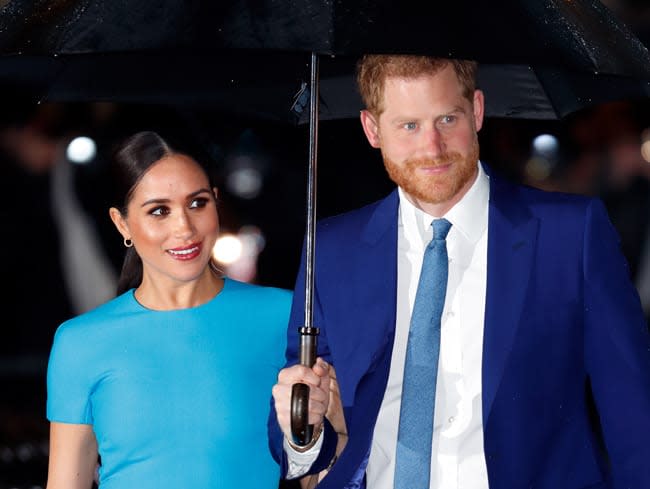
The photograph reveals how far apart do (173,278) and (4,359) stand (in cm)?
396

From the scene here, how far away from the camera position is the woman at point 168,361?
3988mm

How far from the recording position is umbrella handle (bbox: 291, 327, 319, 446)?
338cm

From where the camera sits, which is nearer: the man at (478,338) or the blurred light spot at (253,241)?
the man at (478,338)

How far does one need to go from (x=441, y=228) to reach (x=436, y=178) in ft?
0.52

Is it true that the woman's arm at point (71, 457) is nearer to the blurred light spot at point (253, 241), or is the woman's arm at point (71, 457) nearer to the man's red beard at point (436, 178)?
the man's red beard at point (436, 178)

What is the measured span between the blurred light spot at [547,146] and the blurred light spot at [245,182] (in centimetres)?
204

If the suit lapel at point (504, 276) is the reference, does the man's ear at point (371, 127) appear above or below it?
above

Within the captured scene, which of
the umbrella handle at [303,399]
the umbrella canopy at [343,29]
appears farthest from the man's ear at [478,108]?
the umbrella handle at [303,399]

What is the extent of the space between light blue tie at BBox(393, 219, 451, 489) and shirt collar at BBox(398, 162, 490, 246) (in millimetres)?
68

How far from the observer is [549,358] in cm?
346

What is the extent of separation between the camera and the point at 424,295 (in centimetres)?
354

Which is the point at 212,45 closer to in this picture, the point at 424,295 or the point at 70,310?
the point at 424,295

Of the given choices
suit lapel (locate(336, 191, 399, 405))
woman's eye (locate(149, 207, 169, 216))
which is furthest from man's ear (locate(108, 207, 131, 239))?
suit lapel (locate(336, 191, 399, 405))

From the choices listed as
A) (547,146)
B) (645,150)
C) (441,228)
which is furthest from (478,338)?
(547,146)
